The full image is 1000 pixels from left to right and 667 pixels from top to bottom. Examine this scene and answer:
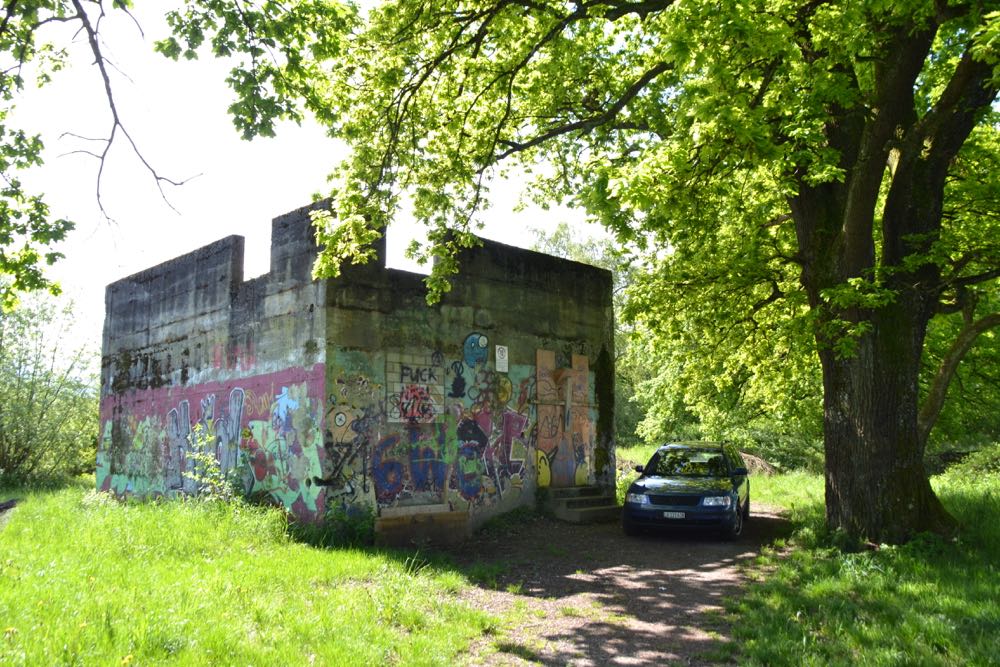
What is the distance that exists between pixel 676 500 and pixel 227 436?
832 centimetres

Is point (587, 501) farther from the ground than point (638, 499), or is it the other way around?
point (638, 499)

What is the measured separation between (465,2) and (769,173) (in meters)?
5.03

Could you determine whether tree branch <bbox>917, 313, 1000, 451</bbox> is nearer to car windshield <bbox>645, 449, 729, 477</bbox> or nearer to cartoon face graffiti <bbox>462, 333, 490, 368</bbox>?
car windshield <bbox>645, 449, 729, 477</bbox>

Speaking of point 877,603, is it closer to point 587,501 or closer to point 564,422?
point 587,501

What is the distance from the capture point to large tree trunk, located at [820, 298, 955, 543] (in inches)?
384

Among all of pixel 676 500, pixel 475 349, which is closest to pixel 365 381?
pixel 475 349

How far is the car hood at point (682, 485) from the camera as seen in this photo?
494 inches

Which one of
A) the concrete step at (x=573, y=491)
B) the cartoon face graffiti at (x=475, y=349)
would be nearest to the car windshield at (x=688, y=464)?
the concrete step at (x=573, y=491)

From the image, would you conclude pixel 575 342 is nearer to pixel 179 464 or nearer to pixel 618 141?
pixel 618 141

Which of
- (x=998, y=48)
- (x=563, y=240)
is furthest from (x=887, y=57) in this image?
(x=563, y=240)

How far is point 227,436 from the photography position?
45.4 ft

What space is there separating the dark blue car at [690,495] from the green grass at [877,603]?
4.85 feet

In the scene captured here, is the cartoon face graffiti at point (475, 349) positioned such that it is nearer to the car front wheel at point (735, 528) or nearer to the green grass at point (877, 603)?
the car front wheel at point (735, 528)

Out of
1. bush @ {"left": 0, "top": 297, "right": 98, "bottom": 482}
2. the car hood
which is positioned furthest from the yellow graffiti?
bush @ {"left": 0, "top": 297, "right": 98, "bottom": 482}
